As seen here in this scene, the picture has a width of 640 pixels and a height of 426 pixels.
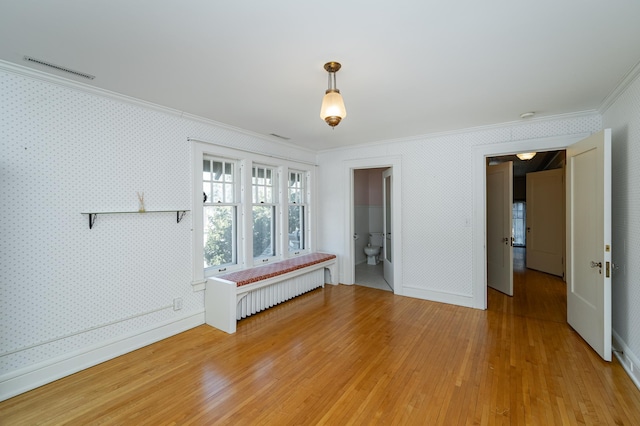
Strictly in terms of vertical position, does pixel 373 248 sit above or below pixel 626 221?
below

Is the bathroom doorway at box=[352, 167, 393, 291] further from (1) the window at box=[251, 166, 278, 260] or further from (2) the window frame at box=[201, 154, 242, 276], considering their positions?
(2) the window frame at box=[201, 154, 242, 276]

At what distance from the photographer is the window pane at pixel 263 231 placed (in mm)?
4243

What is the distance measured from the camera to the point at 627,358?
2.39 m

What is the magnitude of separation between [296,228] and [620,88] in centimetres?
431

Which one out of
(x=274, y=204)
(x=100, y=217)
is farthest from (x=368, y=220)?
(x=100, y=217)

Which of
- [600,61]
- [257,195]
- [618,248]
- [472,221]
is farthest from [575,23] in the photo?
[257,195]

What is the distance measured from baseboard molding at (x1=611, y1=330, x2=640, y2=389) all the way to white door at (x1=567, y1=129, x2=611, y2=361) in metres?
0.11

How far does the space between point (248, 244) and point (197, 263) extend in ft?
2.55

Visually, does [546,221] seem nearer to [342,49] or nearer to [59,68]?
[342,49]

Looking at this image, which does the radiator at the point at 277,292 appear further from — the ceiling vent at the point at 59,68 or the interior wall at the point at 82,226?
the ceiling vent at the point at 59,68

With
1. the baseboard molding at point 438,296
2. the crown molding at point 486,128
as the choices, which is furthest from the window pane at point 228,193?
the baseboard molding at point 438,296

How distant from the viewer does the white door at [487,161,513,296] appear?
171 inches

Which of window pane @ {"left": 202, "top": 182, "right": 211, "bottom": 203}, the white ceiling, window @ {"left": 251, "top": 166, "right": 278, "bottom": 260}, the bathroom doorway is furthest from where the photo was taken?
the bathroom doorway

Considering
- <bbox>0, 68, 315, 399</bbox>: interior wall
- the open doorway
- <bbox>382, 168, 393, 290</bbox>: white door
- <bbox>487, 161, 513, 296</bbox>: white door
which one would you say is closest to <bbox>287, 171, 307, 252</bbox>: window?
<bbox>382, 168, 393, 290</bbox>: white door
